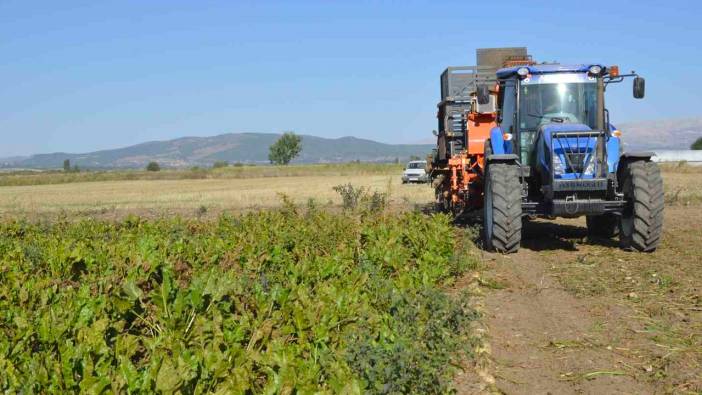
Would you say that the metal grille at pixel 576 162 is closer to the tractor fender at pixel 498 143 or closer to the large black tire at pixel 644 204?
the large black tire at pixel 644 204

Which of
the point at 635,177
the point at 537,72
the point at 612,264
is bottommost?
the point at 612,264

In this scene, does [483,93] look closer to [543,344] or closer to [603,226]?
[603,226]

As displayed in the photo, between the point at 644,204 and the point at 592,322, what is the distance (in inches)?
168

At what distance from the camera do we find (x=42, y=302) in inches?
236

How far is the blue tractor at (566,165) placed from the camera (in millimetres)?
11031

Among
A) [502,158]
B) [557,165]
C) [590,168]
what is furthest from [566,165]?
[502,158]

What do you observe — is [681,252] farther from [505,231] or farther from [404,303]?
[404,303]

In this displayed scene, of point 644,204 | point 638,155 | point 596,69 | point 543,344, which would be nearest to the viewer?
point 543,344

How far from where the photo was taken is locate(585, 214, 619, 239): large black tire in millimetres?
13180

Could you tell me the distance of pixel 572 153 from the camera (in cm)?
1129

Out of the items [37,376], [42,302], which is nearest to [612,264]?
[42,302]

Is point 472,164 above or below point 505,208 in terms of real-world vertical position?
above

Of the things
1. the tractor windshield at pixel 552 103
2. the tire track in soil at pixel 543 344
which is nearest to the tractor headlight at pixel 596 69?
the tractor windshield at pixel 552 103

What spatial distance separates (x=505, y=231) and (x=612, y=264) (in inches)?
63.1
